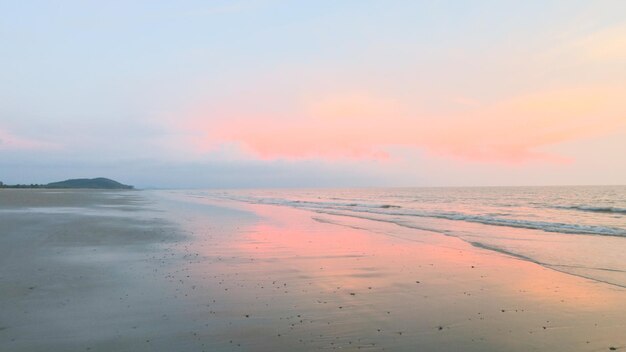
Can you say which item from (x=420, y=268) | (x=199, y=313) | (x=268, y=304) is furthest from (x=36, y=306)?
(x=420, y=268)

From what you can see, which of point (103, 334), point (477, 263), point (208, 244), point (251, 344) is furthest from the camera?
point (208, 244)

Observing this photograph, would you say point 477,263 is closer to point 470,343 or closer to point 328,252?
point 328,252

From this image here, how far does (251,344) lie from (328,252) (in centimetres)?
942

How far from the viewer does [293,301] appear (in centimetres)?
870

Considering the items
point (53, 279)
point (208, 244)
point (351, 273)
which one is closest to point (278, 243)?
point (208, 244)

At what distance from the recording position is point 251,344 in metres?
6.23

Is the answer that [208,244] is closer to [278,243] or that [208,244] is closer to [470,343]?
[278,243]

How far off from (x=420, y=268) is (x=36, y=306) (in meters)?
9.30

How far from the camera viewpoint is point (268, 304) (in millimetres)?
8445

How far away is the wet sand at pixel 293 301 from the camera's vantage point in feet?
21.2

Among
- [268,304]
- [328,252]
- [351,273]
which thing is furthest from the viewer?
[328,252]

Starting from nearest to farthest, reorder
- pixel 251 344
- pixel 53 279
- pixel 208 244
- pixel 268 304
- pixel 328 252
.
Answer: pixel 251 344
pixel 268 304
pixel 53 279
pixel 328 252
pixel 208 244

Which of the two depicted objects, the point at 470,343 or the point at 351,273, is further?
the point at 351,273

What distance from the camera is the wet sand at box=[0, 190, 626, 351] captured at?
21.2 feet
